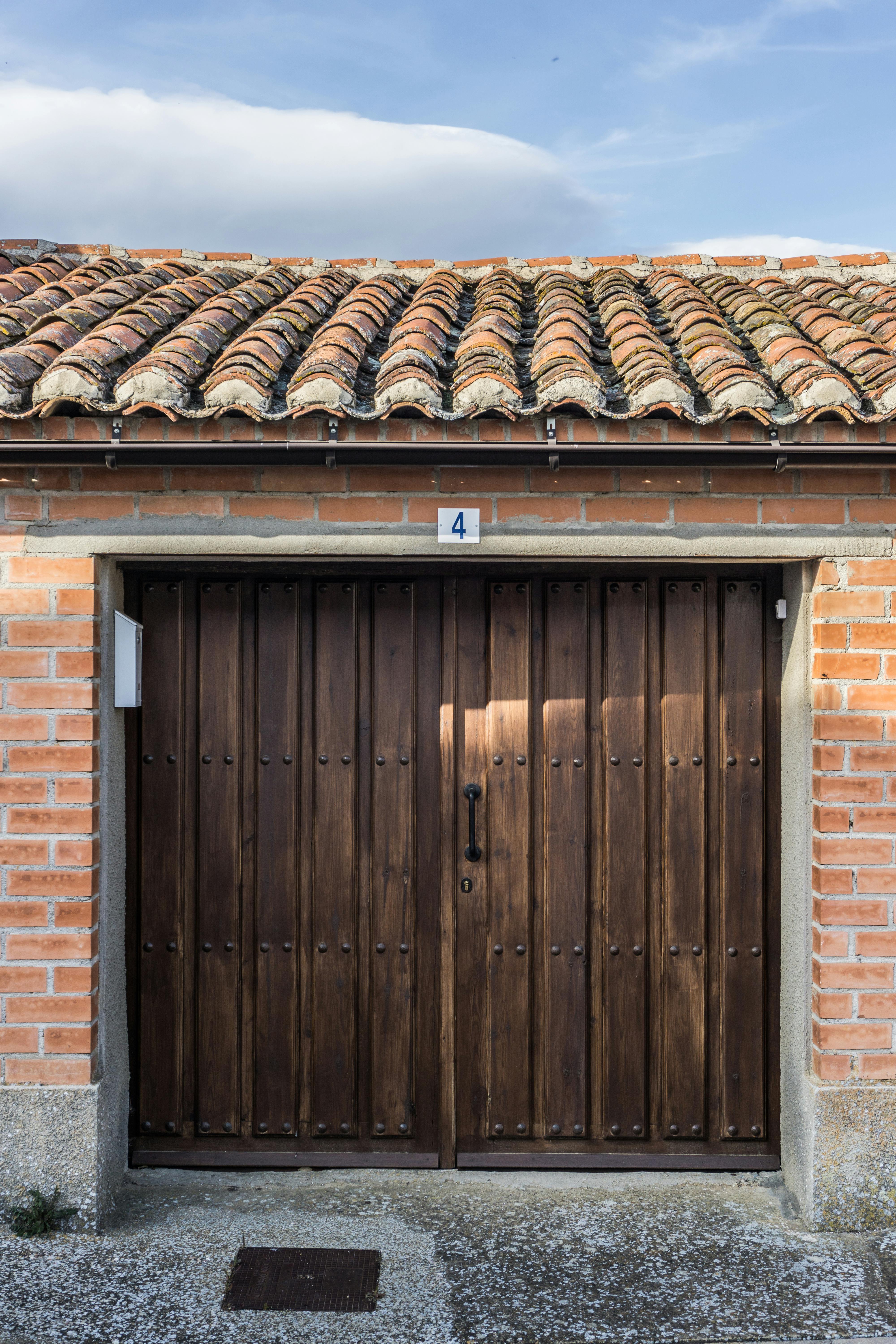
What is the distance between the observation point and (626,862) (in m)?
3.66

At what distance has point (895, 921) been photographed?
10.9 ft

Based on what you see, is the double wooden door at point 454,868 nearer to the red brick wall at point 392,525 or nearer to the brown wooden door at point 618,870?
the brown wooden door at point 618,870

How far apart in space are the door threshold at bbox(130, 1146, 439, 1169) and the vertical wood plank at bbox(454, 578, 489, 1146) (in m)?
0.21

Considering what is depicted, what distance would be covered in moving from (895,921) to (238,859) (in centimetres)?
240

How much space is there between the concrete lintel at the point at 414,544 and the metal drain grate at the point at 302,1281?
2.34m

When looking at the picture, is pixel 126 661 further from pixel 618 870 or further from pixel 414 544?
pixel 618 870

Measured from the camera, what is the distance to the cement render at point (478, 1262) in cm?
276

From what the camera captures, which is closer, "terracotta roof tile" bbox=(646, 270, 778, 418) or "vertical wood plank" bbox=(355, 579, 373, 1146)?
"terracotta roof tile" bbox=(646, 270, 778, 418)

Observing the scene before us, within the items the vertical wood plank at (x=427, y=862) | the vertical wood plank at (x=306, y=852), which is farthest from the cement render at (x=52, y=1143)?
the vertical wood plank at (x=427, y=862)

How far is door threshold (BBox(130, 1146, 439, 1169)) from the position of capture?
362cm

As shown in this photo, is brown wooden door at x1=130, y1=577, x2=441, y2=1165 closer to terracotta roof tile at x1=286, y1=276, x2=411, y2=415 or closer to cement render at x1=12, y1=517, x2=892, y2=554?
cement render at x1=12, y1=517, x2=892, y2=554

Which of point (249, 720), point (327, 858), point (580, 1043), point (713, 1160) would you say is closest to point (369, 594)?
point (249, 720)

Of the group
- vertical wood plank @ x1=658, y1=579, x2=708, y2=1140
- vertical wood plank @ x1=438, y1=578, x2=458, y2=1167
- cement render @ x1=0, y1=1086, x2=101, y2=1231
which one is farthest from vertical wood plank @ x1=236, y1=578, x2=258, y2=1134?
vertical wood plank @ x1=658, y1=579, x2=708, y2=1140

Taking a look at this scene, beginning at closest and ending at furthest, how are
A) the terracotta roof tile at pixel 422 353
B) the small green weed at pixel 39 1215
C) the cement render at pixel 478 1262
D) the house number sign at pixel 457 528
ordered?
the cement render at pixel 478 1262 → the terracotta roof tile at pixel 422 353 → the small green weed at pixel 39 1215 → the house number sign at pixel 457 528
